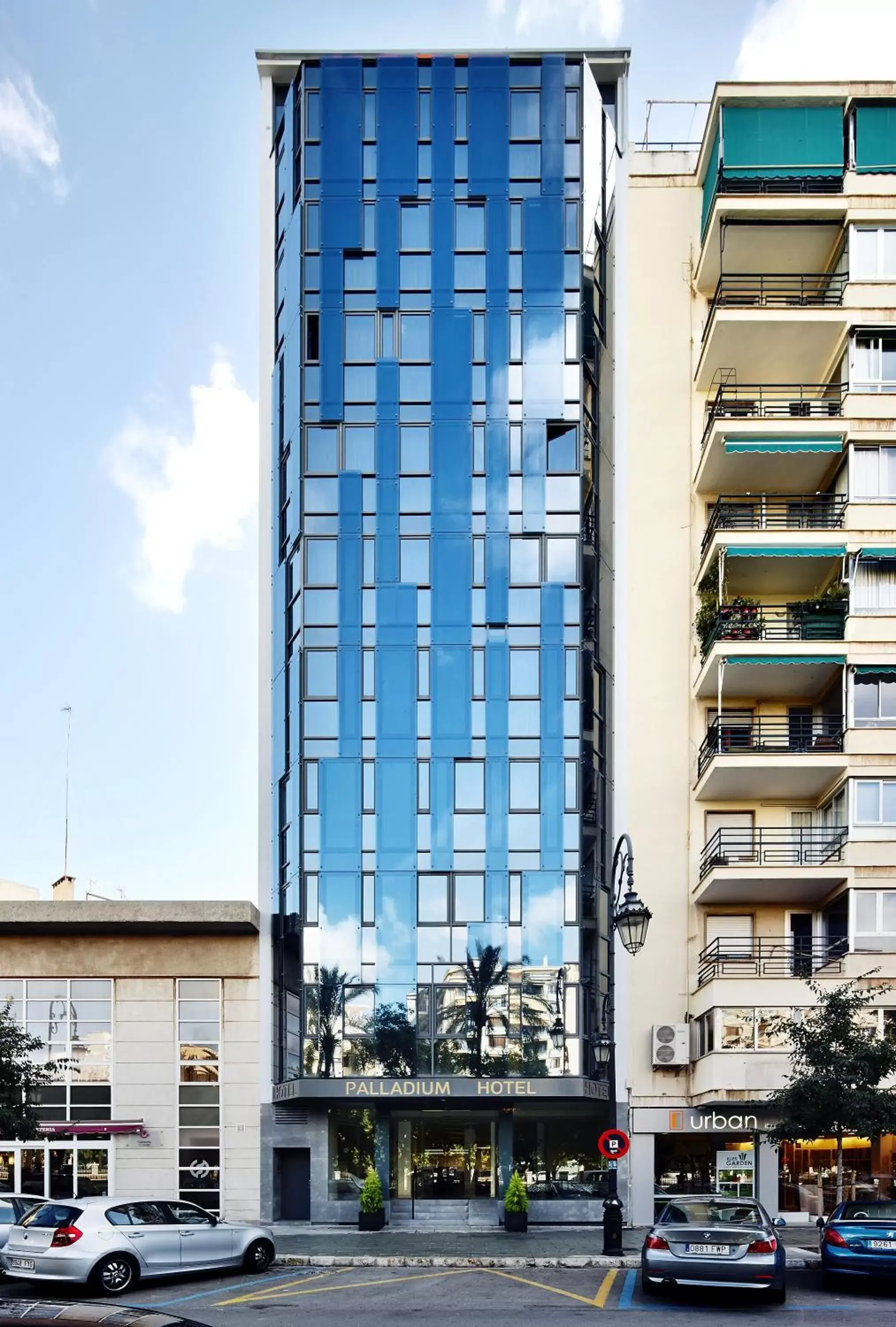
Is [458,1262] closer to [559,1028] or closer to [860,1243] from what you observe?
[860,1243]

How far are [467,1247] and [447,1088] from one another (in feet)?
20.3

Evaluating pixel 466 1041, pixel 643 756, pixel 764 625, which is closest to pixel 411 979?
pixel 466 1041

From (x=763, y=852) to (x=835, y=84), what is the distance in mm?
18679

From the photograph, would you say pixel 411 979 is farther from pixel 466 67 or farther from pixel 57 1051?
pixel 466 67

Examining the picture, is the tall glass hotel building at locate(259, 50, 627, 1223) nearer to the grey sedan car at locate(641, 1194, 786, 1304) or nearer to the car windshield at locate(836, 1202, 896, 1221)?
the car windshield at locate(836, 1202, 896, 1221)

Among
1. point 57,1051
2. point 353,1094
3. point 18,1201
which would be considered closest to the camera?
point 18,1201

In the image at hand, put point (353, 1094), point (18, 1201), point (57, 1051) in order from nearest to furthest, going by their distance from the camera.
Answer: point (18, 1201) → point (353, 1094) → point (57, 1051)

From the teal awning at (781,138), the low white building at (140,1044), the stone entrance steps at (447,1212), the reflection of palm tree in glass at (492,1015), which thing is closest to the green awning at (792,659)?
the reflection of palm tree in glass at (492,1015)

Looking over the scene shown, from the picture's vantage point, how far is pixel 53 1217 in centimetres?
1927

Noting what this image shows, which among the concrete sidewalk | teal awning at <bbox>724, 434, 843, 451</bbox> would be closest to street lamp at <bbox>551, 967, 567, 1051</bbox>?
the concrete sidewalk

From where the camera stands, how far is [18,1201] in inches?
874

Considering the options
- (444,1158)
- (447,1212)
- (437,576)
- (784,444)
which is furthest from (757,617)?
(447,1212)

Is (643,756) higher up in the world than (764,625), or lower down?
lower down

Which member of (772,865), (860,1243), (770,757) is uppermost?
(770,757)
